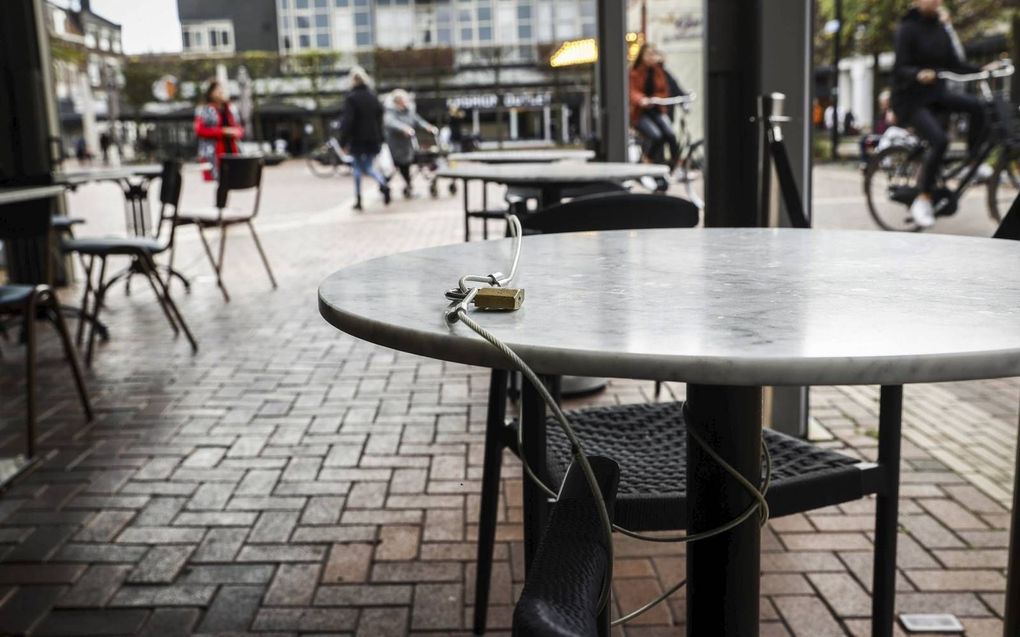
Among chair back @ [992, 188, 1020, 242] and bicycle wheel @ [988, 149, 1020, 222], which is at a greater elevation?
chair back @ [992, 188, 1020, 242]

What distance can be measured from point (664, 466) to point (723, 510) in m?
0.40

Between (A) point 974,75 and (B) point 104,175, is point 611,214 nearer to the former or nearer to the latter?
(B) point 104,175

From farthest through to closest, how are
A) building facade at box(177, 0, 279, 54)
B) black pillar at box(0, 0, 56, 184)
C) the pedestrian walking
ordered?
building facade at box(177, 0, 279, 54) → the pedestrian walking → black pillar at box(0, 0, 56, 184)

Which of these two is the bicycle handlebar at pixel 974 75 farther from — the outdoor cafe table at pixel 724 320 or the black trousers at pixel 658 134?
the outdoor cafe table at pixel 724 320

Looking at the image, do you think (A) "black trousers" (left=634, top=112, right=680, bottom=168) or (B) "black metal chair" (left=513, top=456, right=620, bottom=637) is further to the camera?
(A) "black trousers" (left=634, top=112, right=680, bottom=168)

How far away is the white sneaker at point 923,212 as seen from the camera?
7.11 meters

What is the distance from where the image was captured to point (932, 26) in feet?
22.5

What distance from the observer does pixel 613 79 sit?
598 cm

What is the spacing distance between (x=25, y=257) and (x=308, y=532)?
14.8 feet

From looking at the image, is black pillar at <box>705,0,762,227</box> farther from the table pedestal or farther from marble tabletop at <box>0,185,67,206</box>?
marble tabletop at <box>0,185,67,206</box>

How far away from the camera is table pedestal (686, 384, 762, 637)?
102 centimetres

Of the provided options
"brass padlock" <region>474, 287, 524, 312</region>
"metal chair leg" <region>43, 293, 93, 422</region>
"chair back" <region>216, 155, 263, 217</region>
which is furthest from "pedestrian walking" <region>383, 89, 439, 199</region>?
"brass padlock" <region>474, 287, 524, 312</region>

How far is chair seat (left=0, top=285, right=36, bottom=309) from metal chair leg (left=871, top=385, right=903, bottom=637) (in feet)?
9.03

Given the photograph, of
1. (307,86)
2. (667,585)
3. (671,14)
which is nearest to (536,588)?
(667,585)
